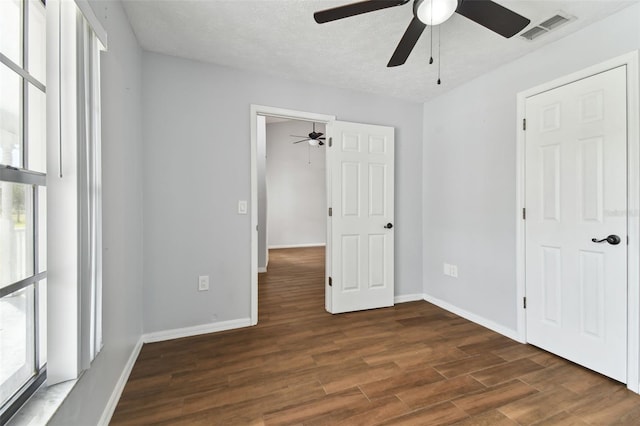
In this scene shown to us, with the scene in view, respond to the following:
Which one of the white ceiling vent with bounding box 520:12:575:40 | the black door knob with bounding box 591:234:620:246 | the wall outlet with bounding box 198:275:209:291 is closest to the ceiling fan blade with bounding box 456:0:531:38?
the white ceiling vent with bounding box 520:12:575:40

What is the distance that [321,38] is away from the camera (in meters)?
2.28

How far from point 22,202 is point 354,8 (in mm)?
1738

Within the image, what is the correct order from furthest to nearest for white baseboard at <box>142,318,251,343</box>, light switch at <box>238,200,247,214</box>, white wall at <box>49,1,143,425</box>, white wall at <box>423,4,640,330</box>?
light switch at <box>238,200,247,214</box>, white baseboard at <box>142,318,251,343</box>, white wall at <box>423,4,640,330</box>, white wall at <box>49,1,143,425</box>

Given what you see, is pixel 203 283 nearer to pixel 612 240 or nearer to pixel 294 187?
pixel 612 240

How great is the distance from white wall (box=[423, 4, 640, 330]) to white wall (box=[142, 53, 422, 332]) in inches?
73.6

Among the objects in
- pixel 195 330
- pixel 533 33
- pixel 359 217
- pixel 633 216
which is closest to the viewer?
pixel 633 216

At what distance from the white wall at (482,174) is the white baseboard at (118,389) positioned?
3.18 meters

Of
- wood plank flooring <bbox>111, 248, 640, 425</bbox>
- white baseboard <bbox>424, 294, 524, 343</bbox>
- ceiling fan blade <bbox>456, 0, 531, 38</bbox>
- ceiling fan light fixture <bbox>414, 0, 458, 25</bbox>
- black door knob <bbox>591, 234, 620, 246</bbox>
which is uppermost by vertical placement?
ceiling fan light fixture <bbox>414, 0, 458, 25</bbox>

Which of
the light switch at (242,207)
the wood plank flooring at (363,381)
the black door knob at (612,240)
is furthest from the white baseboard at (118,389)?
the black door knob at (612,240)

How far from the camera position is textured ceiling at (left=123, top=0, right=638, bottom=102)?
193 cm

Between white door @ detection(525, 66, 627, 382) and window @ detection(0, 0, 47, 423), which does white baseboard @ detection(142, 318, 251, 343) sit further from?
white door @ detection(525, 66, 627, 382)

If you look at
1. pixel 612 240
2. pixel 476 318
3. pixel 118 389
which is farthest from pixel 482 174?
pixel 118 389

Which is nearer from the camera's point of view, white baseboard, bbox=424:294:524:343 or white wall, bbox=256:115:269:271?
white baseboard, bbox=424:294:524:343

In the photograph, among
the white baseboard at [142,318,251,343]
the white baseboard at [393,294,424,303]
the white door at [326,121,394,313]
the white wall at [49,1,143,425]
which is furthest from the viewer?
the white baseboard at [393,294,424,303]
